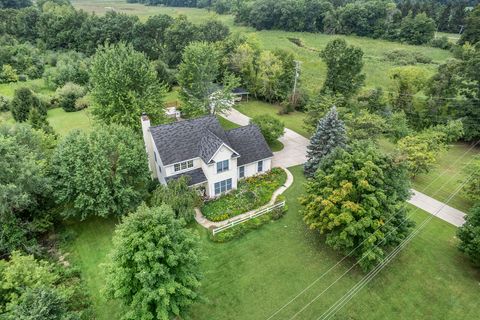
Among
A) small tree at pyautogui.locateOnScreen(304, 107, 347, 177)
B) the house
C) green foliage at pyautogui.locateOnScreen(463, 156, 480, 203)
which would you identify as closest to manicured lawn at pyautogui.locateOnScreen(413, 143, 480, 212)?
green foliage at pyautogui.locateOnScreen(463, 156, 480, 203)

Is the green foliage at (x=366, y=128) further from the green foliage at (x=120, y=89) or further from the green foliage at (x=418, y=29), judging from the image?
the green foliage at (x=418, y=29)

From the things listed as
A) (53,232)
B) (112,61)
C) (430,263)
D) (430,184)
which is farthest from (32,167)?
(430,184)

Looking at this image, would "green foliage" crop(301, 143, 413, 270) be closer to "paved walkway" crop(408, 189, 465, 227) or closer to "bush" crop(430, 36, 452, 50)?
"paved walkway" crop(408, 189, 465, 227)

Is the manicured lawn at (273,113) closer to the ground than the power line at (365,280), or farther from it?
closer to the ground

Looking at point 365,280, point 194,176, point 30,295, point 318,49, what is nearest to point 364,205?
point 365,280

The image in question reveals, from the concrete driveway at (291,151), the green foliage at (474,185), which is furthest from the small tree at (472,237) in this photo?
the concrete driveway at (291,151)

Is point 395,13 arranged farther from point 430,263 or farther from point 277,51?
point 430,263
